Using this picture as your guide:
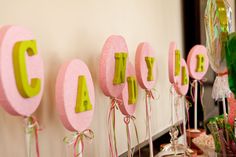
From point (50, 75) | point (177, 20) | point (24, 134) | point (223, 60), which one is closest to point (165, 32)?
point (177, 20)

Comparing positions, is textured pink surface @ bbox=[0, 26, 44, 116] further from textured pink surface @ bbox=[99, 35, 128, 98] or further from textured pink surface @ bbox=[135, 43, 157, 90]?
textured pink surface @ bbox=[135, 43, 157, 90]

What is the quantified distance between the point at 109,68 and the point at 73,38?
0.40ft

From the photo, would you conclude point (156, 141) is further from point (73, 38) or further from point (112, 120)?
point (73, 38)

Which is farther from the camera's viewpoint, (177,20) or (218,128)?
(177,20)

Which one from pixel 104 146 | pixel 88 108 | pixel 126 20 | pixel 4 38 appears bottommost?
pixel 104 146

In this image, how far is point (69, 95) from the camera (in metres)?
0.58

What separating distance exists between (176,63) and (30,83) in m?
0.64

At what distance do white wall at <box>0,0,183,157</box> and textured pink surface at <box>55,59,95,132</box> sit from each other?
0.29ft

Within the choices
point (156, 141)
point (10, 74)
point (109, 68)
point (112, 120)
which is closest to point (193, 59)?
point (156, 141)

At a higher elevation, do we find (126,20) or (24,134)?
(126,20)

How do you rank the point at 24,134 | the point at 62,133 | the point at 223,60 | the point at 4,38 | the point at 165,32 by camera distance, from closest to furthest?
1. the point at 4,38
2. the point at 24,134
3. the point at 62,133
4. the point at 223,60
5. the point at 165,32

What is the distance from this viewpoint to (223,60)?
811 millimetres

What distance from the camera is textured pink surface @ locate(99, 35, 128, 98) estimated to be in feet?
2.27

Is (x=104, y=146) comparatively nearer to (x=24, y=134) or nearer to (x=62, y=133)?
(x=62, y=133)
